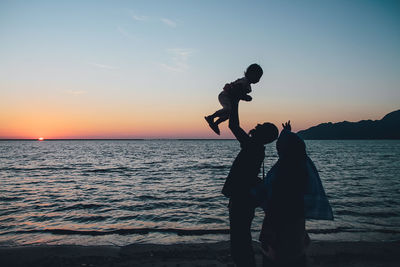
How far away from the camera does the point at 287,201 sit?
2500 millimetres

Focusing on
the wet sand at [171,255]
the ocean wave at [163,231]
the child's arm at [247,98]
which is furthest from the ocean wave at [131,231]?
the child's arm at [247,98]

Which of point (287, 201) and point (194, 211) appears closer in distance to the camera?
point (287, 201)

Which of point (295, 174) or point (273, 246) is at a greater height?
point (295, 174)

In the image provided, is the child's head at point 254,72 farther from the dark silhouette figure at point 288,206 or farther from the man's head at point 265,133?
the dark silhouette figure at point 288,206

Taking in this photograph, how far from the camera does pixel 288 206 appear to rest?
251cm

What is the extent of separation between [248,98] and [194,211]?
856cm

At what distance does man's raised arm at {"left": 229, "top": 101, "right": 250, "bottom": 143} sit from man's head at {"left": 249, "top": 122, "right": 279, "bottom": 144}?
108 millimetres

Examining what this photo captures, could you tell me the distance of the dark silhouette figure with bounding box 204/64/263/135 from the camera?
2.70m

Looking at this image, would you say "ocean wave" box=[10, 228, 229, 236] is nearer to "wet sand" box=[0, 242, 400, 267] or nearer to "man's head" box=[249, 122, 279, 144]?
"wet sand" box=[0, 242, 400, 267]

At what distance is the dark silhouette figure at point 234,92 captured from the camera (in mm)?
2703

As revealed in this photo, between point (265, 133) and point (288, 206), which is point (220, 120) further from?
point (288, 206)

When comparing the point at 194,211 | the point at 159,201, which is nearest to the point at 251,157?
the point at 194,211

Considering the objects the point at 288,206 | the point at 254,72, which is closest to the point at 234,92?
the point at 254,72

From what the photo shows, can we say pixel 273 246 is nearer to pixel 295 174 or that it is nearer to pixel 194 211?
pixel 295 174
